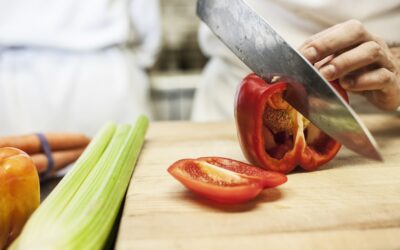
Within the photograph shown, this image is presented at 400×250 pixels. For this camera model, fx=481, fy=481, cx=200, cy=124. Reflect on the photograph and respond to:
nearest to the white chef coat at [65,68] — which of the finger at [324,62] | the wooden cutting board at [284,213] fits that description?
the wooden cutting board at [284,213]

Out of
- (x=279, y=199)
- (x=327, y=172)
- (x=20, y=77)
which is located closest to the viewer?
(x=279, y=199)

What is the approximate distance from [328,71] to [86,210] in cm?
47

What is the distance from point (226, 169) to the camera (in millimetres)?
805

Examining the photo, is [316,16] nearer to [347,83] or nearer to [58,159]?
[347,83]

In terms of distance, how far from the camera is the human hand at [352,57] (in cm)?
85

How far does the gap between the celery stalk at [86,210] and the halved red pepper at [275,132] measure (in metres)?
0.23

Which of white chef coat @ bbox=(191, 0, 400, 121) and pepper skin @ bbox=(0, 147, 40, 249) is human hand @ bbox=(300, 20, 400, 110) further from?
pepper skin @ bbox=(0, 147, 40, 249)

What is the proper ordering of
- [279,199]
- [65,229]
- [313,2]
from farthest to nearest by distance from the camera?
[313,2] → [279,199] → [65,229]

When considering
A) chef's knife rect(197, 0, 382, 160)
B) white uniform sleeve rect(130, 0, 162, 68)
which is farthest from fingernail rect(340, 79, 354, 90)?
white uniform sleeve rect(130, 0, 162, 68)

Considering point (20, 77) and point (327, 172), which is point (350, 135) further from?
point (20, 77)

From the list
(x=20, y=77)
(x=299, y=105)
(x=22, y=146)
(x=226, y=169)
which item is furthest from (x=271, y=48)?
(x=20, y=77)

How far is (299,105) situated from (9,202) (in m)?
0.49

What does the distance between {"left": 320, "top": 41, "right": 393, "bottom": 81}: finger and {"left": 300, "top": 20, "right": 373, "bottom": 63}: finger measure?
0.02m

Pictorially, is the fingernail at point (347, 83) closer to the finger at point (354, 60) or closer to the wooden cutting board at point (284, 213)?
the finger at point (354, 60)
